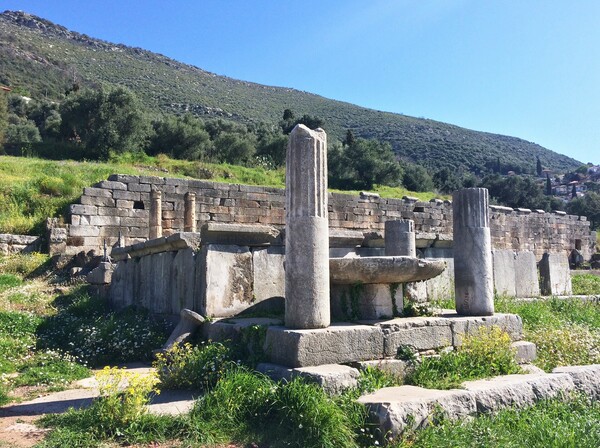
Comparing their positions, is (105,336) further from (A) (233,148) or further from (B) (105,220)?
(A) (233,148)

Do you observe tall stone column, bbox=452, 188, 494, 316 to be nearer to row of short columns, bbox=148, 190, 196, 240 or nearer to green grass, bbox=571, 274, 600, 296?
green grass, bbox=571, 274, 600, 296

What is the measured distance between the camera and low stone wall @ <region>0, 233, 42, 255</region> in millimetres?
14438

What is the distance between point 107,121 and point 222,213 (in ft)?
41.8

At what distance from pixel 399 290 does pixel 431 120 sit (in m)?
85.2

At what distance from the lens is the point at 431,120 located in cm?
8794

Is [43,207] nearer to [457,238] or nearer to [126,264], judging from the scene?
[126,264]

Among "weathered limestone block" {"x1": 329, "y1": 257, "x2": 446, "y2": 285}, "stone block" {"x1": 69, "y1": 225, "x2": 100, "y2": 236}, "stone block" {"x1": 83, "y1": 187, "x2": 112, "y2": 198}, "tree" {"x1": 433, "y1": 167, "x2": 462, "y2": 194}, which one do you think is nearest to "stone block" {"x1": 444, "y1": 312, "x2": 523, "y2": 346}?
"weathered limestone block" {"x1": 329, "y1": 257, "x2": 446, "y2": 285}

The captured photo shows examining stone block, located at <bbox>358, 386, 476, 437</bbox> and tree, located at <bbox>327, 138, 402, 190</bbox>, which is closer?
stone block, located at <bbox>358, 386, 476, 437</bbox>

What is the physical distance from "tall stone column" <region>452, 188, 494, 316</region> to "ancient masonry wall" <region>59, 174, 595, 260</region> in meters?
2.82

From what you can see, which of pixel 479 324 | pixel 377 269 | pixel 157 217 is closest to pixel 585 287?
pixel 479 324

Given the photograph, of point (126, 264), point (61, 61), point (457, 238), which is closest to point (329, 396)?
point (457, 238)

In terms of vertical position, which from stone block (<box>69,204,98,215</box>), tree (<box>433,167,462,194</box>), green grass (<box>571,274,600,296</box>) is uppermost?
tree (<box>433,167,462,194</box>)

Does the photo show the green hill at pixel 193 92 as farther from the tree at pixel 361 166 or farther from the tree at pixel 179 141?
the tree at pixel 361 166

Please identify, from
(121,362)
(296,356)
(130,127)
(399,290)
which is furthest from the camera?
(130,127)
